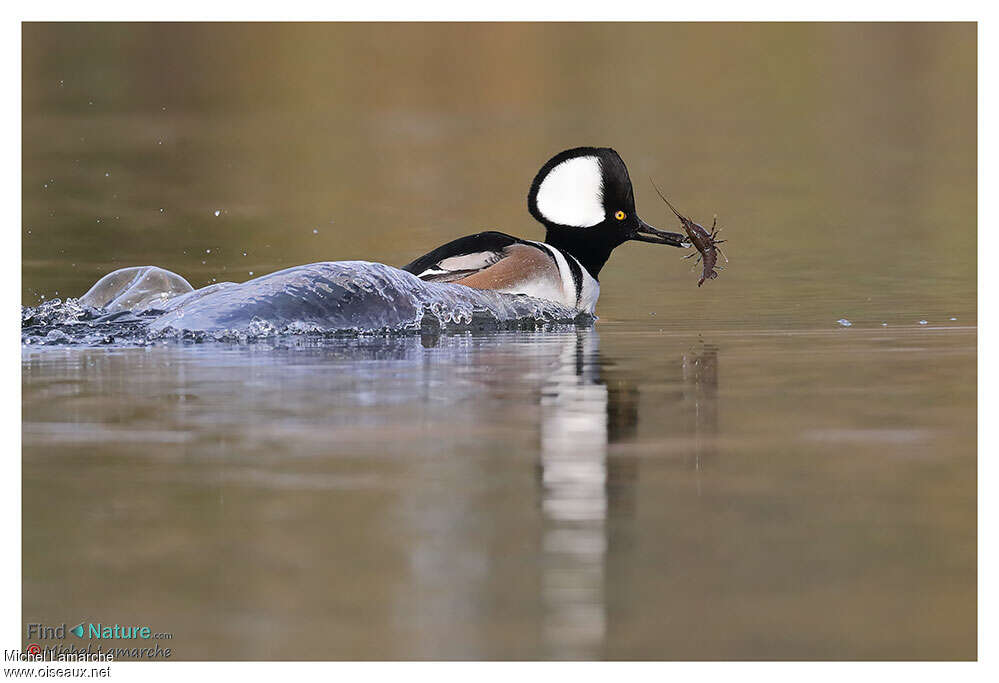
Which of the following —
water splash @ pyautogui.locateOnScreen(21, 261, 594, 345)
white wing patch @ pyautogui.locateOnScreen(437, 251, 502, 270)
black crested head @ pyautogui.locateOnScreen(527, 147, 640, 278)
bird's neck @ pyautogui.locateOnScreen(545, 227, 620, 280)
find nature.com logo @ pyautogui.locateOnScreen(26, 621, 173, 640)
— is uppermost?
black crested head @ pyautogui.locateOnScreen(527, 147, 640, 278)

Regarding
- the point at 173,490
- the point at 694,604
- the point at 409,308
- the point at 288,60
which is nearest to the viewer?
the point at 694,604

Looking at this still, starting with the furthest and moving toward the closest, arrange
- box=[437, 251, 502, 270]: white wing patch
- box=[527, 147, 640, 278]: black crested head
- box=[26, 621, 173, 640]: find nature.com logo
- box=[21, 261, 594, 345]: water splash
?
box=[527, 147, 640, 278]: black crested head, box=[437, 251, 502, 270]: white wing patch, box=[21, 261, 594, 345]: water splash, box=[26, 621, 173, 640]: find nature.com logo

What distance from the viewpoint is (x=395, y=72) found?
1422 inches

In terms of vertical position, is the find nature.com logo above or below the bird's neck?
below

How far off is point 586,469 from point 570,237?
6.61m

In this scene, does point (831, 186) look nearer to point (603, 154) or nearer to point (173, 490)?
point (603, 154)

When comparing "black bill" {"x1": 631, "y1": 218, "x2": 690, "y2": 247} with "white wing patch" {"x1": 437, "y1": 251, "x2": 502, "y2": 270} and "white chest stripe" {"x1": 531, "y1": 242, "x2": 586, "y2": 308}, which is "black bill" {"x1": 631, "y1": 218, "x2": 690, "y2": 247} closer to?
"white chest stripe" {"x1": 531, "y1": 242, "x2": 586, "y2": 308}

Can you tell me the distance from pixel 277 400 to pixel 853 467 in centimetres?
280

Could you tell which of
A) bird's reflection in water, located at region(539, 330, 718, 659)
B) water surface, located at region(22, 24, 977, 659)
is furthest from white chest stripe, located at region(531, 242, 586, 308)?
bird's reflection in water, located at region(539, 330, 718, 659)

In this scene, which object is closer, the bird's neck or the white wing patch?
the white wing patch

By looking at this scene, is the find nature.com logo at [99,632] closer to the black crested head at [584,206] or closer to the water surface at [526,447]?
the water surface at [526,447]

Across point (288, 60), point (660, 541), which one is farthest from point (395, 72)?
point (660, 541)

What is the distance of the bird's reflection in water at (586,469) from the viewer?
14.9 ft

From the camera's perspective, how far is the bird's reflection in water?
4.53 meters
